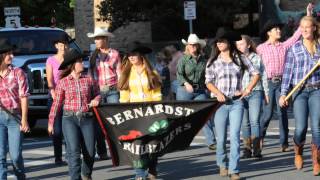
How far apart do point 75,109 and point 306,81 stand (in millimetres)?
2707

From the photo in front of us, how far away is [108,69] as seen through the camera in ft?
40.0

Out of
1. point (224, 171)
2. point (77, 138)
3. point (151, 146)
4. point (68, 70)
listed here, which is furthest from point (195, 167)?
point (68, 70)

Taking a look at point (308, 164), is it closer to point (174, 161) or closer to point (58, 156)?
point (174, 161)

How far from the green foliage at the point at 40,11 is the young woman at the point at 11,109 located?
2682cm

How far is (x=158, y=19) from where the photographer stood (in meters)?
33.5

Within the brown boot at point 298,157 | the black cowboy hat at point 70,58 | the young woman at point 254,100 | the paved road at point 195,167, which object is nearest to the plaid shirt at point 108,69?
the paved road at point 195,167

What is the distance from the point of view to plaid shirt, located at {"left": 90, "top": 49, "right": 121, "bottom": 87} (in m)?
12.2

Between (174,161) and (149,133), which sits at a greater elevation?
(149,133)

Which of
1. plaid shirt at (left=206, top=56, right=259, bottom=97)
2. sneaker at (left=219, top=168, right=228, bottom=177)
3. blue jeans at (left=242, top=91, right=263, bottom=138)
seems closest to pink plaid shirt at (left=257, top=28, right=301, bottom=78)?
blue jeans at (left=242, top=91, right=263, bottom=138)

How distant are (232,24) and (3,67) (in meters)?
27.3

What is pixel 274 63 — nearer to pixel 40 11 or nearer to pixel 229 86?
pixel 229 86

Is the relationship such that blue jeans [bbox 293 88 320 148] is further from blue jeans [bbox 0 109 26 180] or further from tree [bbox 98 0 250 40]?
tree [bbox 98 0 250 40]

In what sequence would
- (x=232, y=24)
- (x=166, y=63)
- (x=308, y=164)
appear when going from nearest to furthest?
(x=308, y=164) < (x=166, y=63) < (x=232, y=24)

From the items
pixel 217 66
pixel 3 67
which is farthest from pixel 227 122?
pixel 3 67
